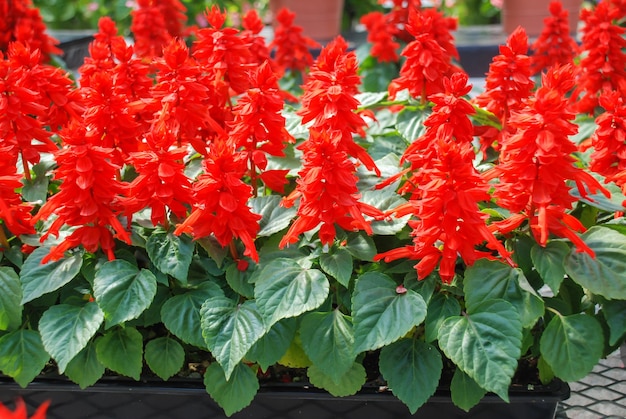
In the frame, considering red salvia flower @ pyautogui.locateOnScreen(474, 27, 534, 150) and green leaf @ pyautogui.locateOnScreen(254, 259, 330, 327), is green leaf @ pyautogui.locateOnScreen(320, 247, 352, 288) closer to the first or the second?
green leaf @ pyautogui.locateOnScreen(254, 259, 330, 327)

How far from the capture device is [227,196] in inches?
50.8

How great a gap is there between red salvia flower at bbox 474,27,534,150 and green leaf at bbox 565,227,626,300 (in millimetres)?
298

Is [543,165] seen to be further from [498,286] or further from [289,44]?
[289,44]

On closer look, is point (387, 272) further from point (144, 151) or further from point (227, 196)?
point (144, 151)

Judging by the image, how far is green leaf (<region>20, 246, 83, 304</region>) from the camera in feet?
4.49

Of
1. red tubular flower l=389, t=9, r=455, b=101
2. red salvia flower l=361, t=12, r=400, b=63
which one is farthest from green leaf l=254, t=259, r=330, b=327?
red salvia flower l=361, t=12, r=400, b=63

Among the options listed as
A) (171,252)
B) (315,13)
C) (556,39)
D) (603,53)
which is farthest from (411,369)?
(315,13)

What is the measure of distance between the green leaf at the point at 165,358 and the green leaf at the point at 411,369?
344 mm

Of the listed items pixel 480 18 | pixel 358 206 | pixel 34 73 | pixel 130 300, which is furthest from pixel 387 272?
pixel 480 18

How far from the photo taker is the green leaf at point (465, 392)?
129 centimetres

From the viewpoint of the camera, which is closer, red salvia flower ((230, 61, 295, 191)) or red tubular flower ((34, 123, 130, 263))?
red tubular flower ((34, 123, 130, 263))

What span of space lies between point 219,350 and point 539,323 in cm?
55

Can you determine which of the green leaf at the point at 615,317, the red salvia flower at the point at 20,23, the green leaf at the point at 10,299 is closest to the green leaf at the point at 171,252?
the green leaf at the point at 10,299

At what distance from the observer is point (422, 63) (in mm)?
1630
